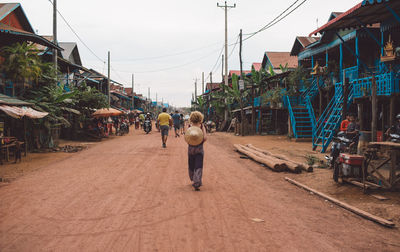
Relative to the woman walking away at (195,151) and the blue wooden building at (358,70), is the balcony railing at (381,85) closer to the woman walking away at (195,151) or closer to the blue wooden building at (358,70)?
the blue wooden building at (358,70)

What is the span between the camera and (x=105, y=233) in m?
4.08

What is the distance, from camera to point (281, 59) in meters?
33.6

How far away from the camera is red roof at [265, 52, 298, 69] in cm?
3275

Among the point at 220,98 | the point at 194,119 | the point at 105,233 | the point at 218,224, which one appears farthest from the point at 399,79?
the point at 220,98

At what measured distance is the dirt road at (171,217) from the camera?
3803 millimetres

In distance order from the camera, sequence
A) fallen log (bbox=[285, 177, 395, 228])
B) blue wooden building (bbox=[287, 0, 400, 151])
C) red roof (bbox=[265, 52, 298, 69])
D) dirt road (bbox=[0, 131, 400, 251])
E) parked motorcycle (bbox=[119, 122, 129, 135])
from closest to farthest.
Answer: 1. dirt road (bbox=[0, 131, 400, 251])
2. fallen log (bbox=[285, 177, 395, 228])
3. blue wooden building (bbox=[287, 0, 400, 151])
4. parked motorcycle (bbox=[119, 122, 129, 135])
5. red roof (bbox=[265, 52, 298, 69])

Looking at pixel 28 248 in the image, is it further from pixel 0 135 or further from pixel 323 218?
pixel 0 135

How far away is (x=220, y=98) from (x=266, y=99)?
443 inches

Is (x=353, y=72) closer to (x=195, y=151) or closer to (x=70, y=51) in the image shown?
(x=195, y=151)

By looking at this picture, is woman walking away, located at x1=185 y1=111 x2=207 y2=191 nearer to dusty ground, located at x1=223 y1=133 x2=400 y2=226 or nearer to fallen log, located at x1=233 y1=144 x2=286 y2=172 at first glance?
dusty ground, located at x1=223 y1=133 x2=400 y2=226

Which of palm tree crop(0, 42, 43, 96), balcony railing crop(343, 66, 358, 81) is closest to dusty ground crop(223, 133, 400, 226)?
balcony railing crop(343, 66, 358, 81)

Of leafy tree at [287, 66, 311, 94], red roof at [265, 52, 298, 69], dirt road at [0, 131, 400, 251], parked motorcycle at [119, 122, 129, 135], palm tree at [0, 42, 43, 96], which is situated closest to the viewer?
dirt road at [0, 131, 400, 251]

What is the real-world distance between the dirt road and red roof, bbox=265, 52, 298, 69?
26.7 meters

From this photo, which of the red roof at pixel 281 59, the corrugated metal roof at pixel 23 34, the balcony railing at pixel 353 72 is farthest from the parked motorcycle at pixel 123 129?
the balcony railing at pixel 353 72
